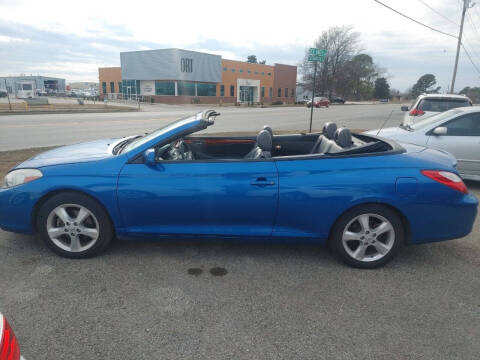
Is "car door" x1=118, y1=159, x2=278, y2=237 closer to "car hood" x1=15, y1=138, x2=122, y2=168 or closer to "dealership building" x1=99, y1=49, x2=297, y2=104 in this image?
"car hood" x1=15, y1=138, x2=122, y2=168

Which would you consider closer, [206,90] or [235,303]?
[235,303]

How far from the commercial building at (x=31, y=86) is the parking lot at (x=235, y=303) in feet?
133

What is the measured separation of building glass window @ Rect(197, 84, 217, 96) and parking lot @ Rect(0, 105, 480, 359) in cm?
5271

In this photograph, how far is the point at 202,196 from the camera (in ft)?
10.4

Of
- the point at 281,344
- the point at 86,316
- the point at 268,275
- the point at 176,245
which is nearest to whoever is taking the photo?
the point at 281,344

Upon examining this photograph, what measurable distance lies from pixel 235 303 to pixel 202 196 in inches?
38.0

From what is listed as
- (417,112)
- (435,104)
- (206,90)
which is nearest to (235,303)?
(417,112)

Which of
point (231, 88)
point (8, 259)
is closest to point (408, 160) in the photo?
point (8, 259)

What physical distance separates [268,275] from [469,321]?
1552mm

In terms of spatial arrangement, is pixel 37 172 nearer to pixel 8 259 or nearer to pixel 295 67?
pixel 8 259

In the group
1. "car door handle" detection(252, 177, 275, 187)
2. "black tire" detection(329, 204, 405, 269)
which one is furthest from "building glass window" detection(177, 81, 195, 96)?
"black tire" detection(329, 204, 405, 269)

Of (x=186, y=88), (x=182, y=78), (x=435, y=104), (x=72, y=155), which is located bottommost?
(x=72, y=155)

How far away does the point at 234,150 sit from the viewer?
4730 mm

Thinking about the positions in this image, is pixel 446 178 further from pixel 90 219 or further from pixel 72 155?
pixel 72 155
